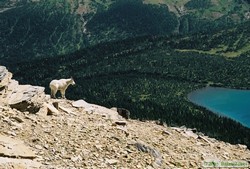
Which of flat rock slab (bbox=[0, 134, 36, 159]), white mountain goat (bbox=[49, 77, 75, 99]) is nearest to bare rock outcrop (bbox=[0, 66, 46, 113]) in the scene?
flat rock slab (bbox=[0, 134, 36, 159])

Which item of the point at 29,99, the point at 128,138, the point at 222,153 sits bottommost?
the point at 222,153

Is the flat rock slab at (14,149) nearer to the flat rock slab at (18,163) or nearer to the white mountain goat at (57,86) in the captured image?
the flat rock slab at (18,163)

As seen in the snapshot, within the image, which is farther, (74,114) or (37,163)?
(74,114)

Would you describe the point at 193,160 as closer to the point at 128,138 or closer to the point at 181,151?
the point at 181,151

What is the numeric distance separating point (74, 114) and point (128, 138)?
19.0ft

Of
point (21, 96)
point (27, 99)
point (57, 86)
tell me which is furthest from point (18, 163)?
point (57, 86)

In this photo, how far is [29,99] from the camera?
29.1 m

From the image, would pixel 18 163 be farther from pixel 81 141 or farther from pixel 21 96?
pixel 21 96

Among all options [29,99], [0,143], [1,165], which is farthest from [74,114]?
[1,165]

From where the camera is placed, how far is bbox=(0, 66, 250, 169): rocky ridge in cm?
Answer: 2304

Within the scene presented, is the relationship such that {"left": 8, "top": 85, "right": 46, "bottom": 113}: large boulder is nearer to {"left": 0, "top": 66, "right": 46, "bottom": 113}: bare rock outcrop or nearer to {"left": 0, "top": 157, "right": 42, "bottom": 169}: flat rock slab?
{"left": 0, "top": 66, "right": 46, "bottom": 113}: bare rock outcrop

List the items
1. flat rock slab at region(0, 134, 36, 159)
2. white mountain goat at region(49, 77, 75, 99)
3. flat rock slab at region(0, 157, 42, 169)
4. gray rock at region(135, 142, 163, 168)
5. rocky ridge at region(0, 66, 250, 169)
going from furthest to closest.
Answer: white mountain goat at region(49, 77, 75, 99)
gray rock at region(135, 142, 163, 168)
rocky ridge at region(0, 66, 250, 169)
flat rock slab at region(0, 134, 36, 159)
flat rock slab at region(0, 157, 42, 169)

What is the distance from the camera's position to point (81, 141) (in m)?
25.9

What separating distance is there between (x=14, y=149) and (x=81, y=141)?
4462 millimetres
